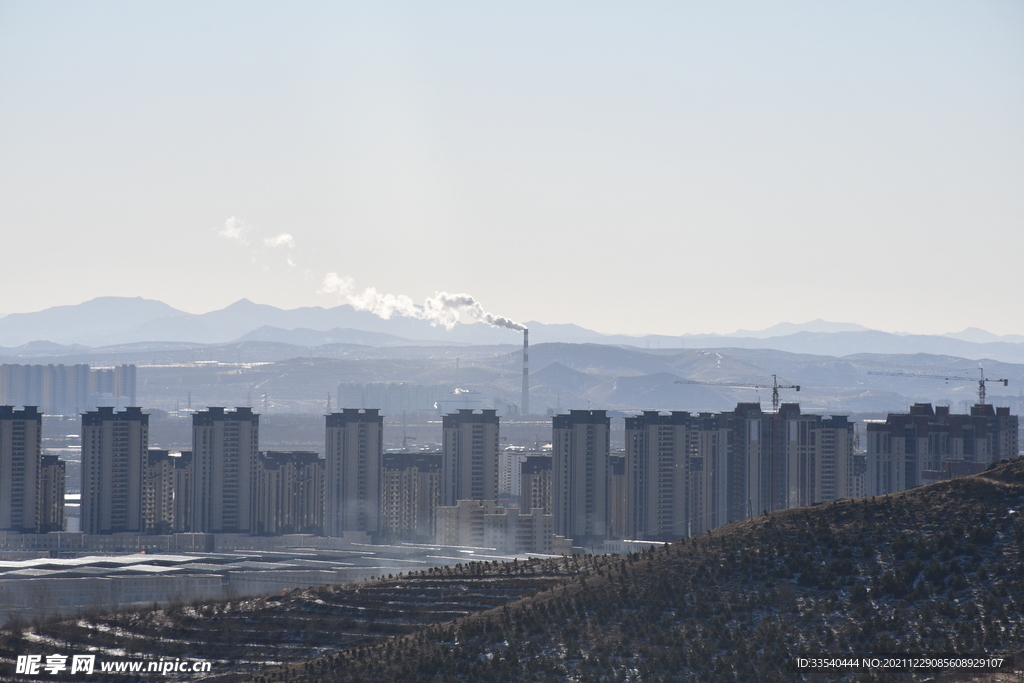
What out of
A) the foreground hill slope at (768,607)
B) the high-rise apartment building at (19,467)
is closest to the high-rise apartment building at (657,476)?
the high-rise apartment building at (19,467)

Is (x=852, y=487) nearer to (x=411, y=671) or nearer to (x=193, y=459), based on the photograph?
(x=193, y=459)

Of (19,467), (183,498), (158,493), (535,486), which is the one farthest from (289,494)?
(19,467)

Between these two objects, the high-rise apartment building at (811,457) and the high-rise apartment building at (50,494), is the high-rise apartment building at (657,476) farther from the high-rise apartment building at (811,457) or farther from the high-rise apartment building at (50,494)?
the high-rise apartment building at (50,494)

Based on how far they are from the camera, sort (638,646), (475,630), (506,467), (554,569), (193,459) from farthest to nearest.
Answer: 1. (506,467)
2. (193,459)
3. (554,569)
4. (475,630)
5. (638,646)

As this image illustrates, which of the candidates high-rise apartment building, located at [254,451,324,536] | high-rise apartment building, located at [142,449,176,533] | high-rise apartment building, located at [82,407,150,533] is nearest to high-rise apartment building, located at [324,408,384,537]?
high-rise apartment building, located at [254,451,324,536]

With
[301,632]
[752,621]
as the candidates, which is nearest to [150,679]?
[301,632]
